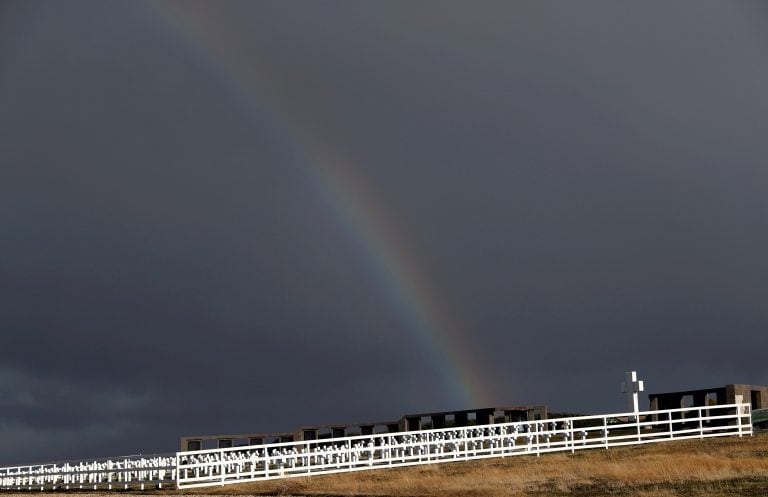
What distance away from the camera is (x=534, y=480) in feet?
98.8

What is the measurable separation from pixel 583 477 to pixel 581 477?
8cm

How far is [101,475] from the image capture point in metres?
44.2

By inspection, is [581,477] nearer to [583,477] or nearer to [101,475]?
[583,477]

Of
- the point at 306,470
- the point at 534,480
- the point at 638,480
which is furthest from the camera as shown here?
the point at 306,470

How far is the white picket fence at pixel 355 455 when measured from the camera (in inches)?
1531

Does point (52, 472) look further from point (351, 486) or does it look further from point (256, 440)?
point (351, 486)

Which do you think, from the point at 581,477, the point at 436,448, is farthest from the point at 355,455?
the point at 581,477

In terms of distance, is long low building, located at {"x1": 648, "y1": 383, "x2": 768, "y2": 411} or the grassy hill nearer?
the grassy hill

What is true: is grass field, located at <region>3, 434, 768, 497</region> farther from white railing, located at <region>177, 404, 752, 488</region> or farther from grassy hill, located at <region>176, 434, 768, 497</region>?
white railing, located at <region>177, 404, 752, 488</region>

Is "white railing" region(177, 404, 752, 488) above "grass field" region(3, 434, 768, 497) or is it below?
above

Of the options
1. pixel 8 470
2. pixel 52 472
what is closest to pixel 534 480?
pixel 52 472

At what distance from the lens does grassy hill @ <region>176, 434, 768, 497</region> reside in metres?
26.1

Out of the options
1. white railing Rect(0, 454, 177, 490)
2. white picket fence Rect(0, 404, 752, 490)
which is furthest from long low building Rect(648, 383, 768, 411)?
white railing Rect(0, 454, 177, 490)

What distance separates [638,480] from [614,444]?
1513 centimetres
